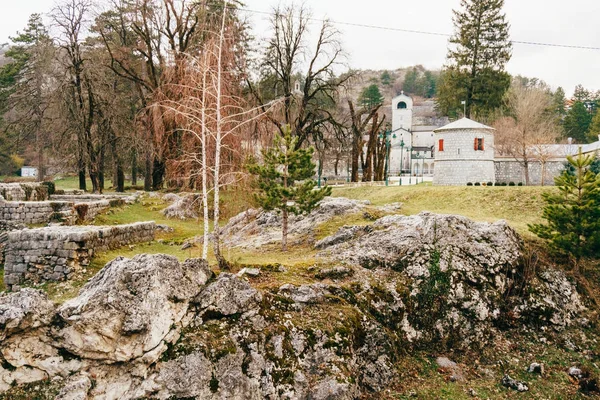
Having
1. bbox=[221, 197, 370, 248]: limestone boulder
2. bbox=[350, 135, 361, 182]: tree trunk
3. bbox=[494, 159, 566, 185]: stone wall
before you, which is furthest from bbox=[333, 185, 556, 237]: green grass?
bbox=[494, 159, 566, 185]: stone wall

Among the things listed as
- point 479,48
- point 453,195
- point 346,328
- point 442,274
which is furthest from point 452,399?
point 479,48

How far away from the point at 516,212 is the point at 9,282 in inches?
789

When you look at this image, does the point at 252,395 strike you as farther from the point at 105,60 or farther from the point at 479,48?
the point at 479,48

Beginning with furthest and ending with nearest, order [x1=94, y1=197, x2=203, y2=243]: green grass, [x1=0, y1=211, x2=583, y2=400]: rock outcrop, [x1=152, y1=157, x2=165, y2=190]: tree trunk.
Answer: [x1=152, y1=157, x2=165, y2=190]: tree trunk < [x1=94, y1=197, x2=203, y2=243]: green grass < [x1=0, y1=211, x2=583, y2=400]: rock outcrop

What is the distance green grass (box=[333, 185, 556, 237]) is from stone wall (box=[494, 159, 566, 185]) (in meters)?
15.9

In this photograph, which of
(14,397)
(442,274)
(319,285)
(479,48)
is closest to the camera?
(14,397)

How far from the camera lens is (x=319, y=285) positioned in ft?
33.5

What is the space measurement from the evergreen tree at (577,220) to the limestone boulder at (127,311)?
1199cm

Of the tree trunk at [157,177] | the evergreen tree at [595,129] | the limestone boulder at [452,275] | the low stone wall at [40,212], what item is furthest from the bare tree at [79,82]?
the evergreen tree at [595,129]

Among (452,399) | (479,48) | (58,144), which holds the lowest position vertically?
(452,399)

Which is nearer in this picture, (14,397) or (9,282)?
(14,397)

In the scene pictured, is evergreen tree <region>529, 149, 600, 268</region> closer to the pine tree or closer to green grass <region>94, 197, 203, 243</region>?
the pine tree

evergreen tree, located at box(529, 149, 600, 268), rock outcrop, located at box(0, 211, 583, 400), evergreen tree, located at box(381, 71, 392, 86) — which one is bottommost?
rock outcrop, located at box(0, 211, 583, 400)

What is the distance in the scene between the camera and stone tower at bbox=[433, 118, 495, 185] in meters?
33.2
